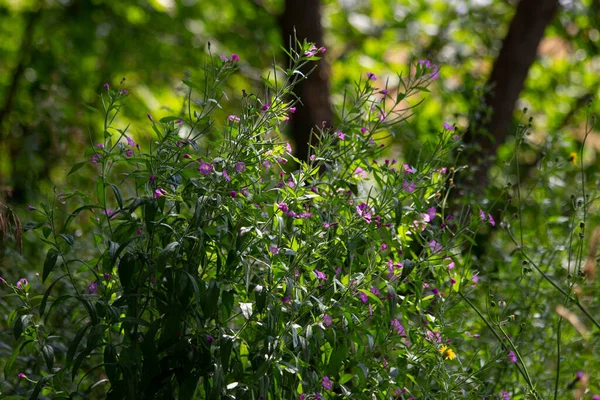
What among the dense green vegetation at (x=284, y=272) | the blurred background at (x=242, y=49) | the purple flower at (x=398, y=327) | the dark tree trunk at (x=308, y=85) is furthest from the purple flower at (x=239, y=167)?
the blurred background at (x=242, y=49)

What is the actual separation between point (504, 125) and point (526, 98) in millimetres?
2584

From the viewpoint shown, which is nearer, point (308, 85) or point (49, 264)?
point (49, 264)

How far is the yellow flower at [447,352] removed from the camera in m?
2.36

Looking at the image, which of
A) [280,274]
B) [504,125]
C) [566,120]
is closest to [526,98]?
[566,120]

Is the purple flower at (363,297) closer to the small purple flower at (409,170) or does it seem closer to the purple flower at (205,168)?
the small purple flower at (409,170)

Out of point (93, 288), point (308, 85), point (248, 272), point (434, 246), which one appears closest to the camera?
point (248, 272)

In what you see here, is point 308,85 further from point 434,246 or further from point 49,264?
point 49,264

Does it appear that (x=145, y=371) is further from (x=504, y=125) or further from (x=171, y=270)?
(x=504, y=125)

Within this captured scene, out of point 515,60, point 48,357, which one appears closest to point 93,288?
point 48,357

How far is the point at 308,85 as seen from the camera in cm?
470

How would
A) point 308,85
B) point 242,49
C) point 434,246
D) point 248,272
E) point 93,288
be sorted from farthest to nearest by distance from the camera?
1. point 242,49
2. point 308,85
3. point 434,246
4. point 93,288
5. point 248,272

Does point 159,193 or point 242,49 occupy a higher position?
point 242,49

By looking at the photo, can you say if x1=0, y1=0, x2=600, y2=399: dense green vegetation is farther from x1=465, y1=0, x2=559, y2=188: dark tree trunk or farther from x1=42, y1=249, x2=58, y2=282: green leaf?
x1=465, y1=0, x2=559, y2=188: dark tree trunk

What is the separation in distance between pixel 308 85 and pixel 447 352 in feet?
8.34
